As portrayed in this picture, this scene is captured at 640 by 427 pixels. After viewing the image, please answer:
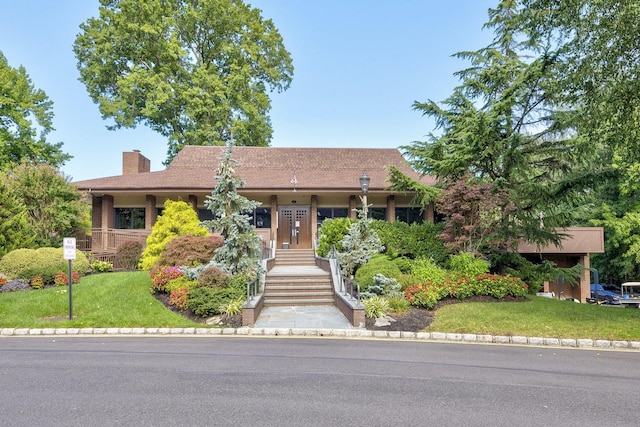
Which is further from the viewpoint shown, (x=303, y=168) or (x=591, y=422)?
(x=303, y=168)

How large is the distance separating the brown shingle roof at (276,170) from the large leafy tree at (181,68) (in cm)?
664

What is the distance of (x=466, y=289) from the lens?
478 inches

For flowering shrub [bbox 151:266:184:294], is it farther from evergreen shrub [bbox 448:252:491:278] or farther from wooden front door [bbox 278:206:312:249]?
wooden front door [bbox 278:206:312:249]

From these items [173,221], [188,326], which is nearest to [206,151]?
[173,221]

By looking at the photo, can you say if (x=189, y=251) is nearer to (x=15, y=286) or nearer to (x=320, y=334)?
(x=15, y=286)

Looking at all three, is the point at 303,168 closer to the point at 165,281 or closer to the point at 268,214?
the point at 268,214

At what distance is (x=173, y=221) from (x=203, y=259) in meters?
4.35

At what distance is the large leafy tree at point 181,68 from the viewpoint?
3228 cm

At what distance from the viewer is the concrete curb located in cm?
885

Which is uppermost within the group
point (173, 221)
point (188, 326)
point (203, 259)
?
point (173, 221)

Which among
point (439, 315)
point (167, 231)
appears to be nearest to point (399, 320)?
point (439, 315)

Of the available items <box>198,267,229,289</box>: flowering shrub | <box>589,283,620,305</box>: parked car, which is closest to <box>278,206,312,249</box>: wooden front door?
<box>198,267,229,289</box>: flowering shrub

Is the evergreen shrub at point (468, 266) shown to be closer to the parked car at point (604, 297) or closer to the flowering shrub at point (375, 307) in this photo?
the flowering shrub at point (375, 307)

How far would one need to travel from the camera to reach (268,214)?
76.1 feet
